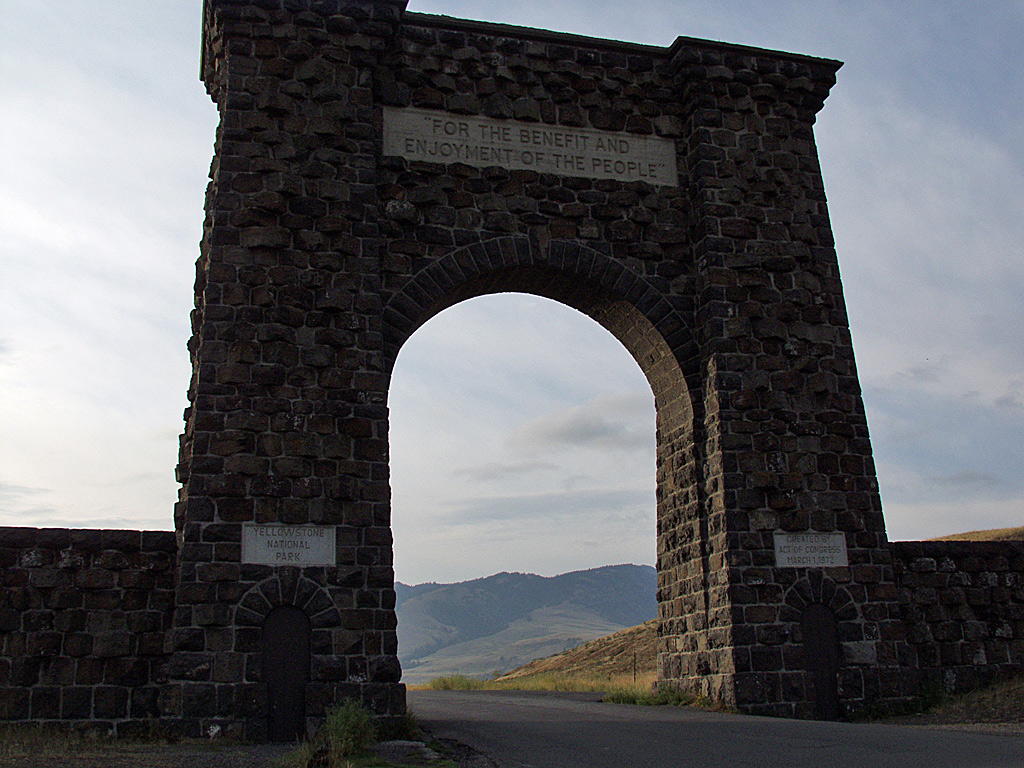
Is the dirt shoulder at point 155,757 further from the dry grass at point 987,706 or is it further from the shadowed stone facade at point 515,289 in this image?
the dry grass at point 987,706

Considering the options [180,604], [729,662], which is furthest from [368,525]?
[729,662]

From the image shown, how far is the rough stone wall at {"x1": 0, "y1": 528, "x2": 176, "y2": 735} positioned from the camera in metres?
10.6

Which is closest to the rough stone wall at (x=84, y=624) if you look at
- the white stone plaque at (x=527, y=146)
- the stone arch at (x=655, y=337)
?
the stone arch at (x=655, y=337)

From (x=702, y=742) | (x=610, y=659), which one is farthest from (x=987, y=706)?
(x=610, y=659)

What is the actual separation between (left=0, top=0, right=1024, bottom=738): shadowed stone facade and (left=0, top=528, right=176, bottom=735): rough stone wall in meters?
0.05

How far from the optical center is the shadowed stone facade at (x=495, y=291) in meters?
11.1

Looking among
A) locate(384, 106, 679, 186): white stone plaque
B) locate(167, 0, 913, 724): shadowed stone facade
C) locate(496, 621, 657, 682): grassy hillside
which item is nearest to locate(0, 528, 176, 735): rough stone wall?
locate(167, 0, 913, 724): shadowed stone facade

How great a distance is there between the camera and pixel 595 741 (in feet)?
30.3

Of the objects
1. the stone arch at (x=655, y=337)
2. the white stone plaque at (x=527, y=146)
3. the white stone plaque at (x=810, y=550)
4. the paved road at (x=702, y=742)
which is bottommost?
the paved road at (x=702, y=742)

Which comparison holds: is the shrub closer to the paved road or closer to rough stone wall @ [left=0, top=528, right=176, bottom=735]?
the paved road

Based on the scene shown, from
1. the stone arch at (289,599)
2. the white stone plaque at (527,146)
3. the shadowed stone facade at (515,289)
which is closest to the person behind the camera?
the stone arch at (289,599)

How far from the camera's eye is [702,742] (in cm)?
893

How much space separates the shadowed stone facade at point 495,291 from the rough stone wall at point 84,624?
0.05 metres

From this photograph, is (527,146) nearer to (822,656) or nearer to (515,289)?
(515,289)
